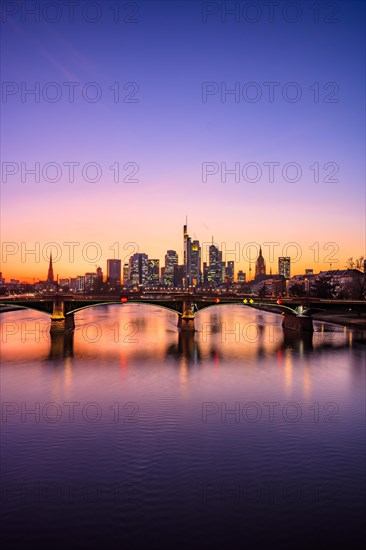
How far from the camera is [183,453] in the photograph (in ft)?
93.6

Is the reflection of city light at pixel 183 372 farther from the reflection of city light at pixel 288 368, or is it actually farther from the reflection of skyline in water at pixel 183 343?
the reflection of city light at pixel 288 368

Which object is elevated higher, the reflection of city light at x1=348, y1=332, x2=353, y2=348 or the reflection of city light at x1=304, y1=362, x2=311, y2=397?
the reflection of city light at x1=348, y1=332, x2=353, y2=348

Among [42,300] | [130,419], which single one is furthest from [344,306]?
[130,419]

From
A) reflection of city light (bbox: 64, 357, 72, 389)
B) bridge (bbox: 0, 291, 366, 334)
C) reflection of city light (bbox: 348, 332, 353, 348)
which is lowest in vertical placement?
reflection of city light (bbox: 64, 357, 72, 389)

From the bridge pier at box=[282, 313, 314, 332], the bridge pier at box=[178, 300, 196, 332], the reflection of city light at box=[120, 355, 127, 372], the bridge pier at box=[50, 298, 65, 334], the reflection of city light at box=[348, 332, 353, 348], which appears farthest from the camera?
the bridge pier at box=[178, 300, 196, 332]

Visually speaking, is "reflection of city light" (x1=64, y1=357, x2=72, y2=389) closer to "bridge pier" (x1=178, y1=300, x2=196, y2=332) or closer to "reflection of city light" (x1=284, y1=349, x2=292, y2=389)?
"reflection of city light" (x1=284, y1=349, x2=292, y2=389)

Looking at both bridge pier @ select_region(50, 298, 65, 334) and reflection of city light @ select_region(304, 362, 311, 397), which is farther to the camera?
bridge pier @ select_region(50, 298, 65, 334)

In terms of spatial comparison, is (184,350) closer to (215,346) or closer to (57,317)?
(215,346)

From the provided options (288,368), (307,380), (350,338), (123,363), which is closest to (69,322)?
(123,363)

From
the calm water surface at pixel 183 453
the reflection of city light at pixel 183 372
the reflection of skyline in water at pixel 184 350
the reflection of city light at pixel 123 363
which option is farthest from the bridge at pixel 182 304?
the calm water surface at pixel 183 453

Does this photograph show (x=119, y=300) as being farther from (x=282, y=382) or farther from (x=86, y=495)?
(x=86, y=495)

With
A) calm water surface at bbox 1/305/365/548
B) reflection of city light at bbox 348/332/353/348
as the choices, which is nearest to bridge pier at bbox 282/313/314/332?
reflection of city light at bbox 348/332/353/348

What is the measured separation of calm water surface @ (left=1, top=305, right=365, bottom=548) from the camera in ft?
66.6

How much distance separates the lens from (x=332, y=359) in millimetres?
62656
